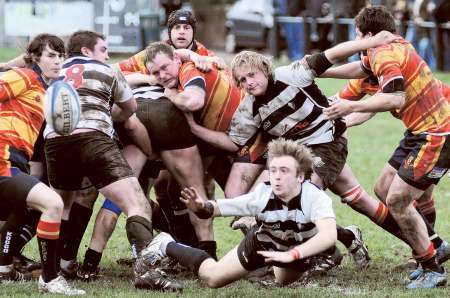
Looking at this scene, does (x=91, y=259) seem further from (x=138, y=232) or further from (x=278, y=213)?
(x=278, y=213)

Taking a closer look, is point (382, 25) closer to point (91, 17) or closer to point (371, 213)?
point (371, 213)

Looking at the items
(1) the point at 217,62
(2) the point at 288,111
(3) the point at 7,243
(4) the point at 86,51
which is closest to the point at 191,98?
(1) the point at 217,62

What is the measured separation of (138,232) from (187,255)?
Result: 37 centimetres

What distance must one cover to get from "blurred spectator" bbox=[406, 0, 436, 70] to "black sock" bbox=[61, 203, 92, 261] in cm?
1515

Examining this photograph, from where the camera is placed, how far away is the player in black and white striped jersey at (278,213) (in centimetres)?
667

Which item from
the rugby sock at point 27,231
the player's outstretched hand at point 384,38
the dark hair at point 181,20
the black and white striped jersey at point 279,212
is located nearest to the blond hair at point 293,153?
the black and white striped jersey at point 279,212

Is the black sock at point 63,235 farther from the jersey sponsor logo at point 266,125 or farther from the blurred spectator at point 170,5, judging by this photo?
the blurred spectator at point 170,5

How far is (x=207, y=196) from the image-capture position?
8.68m

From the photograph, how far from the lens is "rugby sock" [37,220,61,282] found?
278 inches

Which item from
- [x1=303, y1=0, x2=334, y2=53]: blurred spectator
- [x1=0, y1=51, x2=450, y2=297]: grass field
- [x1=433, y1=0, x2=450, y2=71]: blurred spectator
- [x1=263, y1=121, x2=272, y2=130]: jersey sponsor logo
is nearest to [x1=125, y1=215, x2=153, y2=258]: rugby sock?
[x1=0, y1=51, x2=450, y2=297]: grass field

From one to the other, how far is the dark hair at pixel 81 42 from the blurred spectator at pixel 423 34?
15.3 metres

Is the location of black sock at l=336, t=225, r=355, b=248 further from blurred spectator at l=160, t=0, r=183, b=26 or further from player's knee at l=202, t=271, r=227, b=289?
blurred spectator at l=160, t=0, r=183, b=26

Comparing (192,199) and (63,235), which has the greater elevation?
(192,199)

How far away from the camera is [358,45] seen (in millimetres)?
7516
